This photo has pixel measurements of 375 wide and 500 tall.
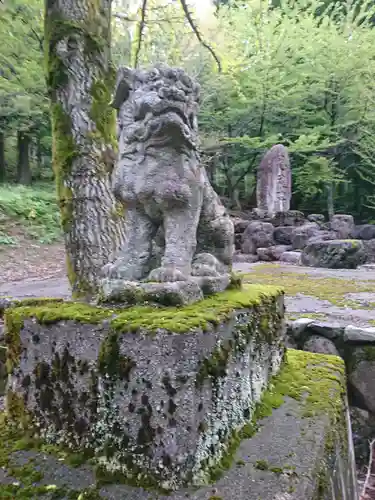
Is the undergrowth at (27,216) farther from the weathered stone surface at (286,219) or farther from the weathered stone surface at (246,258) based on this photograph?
the weathered stone surface at (286,219)

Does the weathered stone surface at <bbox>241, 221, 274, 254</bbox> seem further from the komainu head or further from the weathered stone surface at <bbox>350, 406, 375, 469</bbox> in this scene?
the komainu head

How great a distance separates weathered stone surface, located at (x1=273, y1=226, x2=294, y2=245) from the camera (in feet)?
33.6

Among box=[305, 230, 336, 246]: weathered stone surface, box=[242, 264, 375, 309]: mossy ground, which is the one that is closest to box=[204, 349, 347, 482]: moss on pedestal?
box=[242, 264, 375, 309]: mossy ground

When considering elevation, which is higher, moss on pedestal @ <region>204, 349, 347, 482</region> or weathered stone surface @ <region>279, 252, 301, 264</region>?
weathered stone surface @ <region>279, 252, 301, 264</region>

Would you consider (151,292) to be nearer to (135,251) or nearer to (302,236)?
(135,251)

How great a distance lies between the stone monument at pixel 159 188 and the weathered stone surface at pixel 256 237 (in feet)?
27.2

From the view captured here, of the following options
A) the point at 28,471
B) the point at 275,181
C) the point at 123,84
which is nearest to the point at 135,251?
the point at 123,84

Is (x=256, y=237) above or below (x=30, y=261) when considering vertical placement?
above

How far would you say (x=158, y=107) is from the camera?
158cm

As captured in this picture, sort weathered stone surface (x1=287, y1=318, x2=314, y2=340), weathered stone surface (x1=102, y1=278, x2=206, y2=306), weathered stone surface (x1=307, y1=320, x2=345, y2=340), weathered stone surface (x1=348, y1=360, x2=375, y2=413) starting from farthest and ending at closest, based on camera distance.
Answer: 1. weathered stone surface (x1=287, y1=318, x2=314, y2=340)
2. weathered stone surface (x1=307, y1=320, x2=345, y2=340)
3. weathered stone surface (x1=348, y1=360, x2=375, y2=413)
4. weathered stone surface (x1=102, y1=278, x2=206, y2=306)

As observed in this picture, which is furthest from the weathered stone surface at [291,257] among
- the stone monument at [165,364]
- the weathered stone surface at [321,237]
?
the stone monument at [165,364]

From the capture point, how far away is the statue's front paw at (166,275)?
158 centimetres

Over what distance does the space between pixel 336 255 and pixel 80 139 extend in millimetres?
5164

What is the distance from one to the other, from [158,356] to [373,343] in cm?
217
